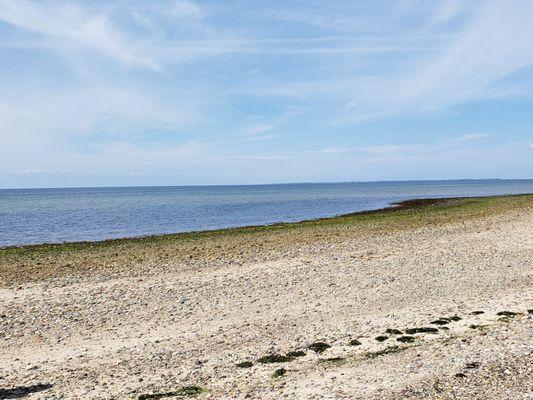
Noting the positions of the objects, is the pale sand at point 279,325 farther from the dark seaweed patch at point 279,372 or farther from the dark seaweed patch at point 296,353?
the dark seaweed patch at point 296,353

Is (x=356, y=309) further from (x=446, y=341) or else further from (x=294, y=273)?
(x=294, y=273)

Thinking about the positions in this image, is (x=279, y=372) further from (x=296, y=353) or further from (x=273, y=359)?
(x=296, y=353)

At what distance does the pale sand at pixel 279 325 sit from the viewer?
8508 mm

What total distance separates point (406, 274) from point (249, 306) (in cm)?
698

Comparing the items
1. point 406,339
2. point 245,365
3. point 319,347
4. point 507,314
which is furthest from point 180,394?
point 507,314

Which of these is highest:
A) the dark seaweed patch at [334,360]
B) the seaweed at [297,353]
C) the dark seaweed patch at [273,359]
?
the dark seaweed patch at [334,360]

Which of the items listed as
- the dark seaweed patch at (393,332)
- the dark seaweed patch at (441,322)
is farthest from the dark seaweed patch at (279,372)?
the dark seaweed patch at (441,322)

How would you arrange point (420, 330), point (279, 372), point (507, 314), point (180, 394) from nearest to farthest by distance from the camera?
1. point (180, 394)
2. point (279, 372)
3. point (420, 330)
4. point (507, 314)

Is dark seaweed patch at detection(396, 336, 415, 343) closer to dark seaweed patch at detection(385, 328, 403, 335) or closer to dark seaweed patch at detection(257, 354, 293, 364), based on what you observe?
dark seaweed patch at detection(385, 328, 403, 335)

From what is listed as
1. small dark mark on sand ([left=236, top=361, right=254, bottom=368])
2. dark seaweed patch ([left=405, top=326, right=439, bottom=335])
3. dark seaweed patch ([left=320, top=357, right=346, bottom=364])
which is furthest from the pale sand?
dark seaweed patch ([left=405, top=326, right=439, bottom=335])

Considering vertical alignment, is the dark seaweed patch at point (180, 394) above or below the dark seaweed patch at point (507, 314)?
below

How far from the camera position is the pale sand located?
335 inches

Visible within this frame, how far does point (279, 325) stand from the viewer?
12609mm

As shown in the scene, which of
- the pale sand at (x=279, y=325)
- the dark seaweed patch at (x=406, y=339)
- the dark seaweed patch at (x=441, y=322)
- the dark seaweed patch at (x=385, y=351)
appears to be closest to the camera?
the pale sand at (x=279, y=325)
